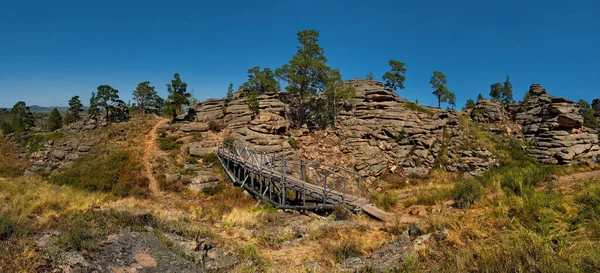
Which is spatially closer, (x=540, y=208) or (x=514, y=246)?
(x=514, y=246)

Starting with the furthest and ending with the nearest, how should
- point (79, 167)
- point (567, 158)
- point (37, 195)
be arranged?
point (79, 167), point (567, 158), point (37, 195)

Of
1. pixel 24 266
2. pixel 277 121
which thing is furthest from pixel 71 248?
pixel 277 121

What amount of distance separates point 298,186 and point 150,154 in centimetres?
2108

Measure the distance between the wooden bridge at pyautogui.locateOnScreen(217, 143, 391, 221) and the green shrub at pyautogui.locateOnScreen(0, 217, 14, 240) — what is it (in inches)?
532

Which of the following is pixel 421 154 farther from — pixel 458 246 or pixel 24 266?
pixel 24 266

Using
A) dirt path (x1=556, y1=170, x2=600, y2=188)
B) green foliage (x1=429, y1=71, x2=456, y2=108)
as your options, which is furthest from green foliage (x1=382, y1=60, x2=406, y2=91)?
dirt path (x1=556, y1=170, x2=600, y2=188)

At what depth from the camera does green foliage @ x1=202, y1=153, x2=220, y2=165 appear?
28.8 m

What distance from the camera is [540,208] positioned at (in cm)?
834

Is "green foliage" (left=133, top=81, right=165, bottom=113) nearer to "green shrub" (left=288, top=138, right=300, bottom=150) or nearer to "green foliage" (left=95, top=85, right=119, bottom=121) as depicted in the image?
"green foliage" (left=95, top=85, right=119, bottom=121)

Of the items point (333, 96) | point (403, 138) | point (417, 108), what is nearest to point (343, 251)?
point (403, 138)

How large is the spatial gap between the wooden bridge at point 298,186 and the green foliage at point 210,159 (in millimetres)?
517

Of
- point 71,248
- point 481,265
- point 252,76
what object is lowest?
point 71,248

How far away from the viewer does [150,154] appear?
100ft

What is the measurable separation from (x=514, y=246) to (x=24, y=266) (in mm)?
12446
